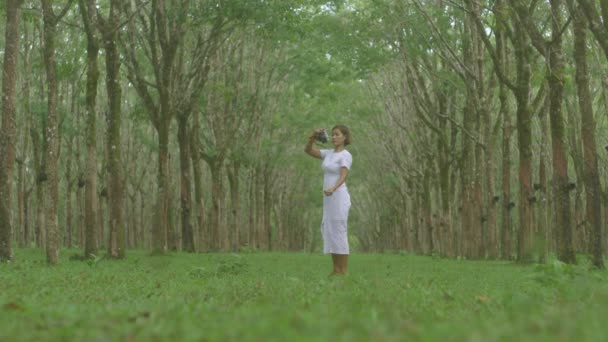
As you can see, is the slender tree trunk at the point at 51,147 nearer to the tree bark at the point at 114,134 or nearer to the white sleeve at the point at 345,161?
the tree bark at the point at 114,134

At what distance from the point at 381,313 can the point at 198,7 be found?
56.6ft

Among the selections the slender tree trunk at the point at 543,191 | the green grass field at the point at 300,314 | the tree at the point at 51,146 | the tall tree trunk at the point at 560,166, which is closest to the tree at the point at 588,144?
the tall tree trunk at the point at 560,166

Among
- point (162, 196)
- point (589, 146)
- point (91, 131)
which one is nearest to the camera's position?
point (589, 146)

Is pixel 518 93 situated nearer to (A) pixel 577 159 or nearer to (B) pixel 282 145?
(A) pixel 577 159

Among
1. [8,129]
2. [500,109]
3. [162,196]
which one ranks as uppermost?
[500,109]

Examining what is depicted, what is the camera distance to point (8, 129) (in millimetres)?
13812

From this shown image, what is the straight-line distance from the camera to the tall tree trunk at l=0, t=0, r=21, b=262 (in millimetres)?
13664

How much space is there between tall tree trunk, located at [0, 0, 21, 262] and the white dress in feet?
22.4

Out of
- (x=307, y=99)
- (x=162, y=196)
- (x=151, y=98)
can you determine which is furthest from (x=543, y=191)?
(x=307, y=99)

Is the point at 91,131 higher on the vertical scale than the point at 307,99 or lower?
lower

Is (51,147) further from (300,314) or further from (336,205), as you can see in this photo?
(300,314)

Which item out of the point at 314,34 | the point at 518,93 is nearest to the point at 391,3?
the point at 314,34

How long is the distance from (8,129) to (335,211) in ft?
23.7

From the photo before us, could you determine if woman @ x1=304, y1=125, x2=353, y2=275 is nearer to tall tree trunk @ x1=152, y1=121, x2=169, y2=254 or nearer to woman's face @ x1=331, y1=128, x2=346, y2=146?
woman's face @ x1=331, y1=128, x2=346, y2=146
